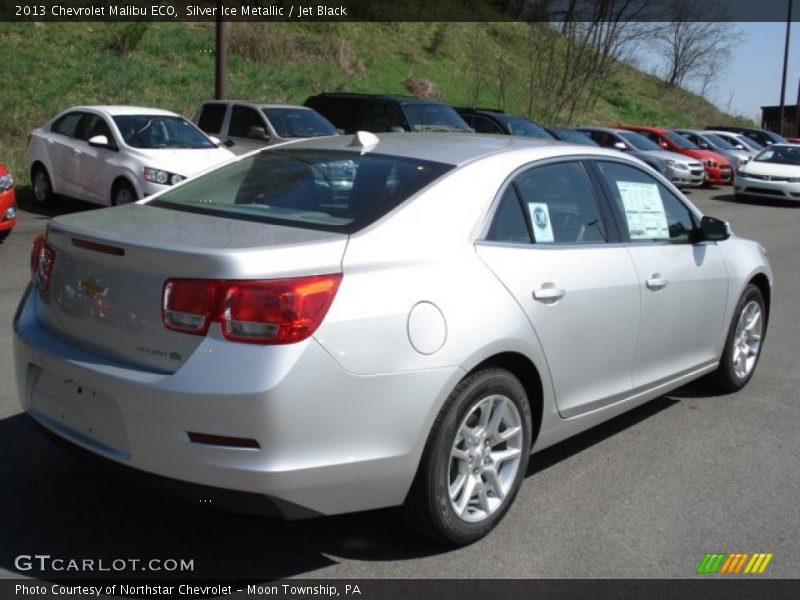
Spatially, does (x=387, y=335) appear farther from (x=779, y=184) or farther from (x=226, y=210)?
(x=779, y=184)

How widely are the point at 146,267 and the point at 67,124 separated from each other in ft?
36.0

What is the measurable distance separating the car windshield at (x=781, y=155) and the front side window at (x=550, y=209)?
64.1 feet

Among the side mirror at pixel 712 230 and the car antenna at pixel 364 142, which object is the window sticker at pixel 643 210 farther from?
the car antenna at pixel 364 142

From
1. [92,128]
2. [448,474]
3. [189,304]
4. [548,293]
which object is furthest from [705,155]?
[189,304]

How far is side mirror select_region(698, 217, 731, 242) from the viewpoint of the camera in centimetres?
518

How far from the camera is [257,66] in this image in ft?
84.8

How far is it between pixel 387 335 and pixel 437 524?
0.80 meters

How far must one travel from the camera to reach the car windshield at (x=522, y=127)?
1895cm

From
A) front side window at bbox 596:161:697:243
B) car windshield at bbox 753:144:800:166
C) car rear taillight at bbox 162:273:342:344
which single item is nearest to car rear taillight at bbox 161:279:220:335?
car rear taillight at bbox 162:273:342:344

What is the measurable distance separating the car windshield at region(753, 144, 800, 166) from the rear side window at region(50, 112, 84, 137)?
53.0 feet

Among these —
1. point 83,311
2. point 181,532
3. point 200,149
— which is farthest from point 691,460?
point 200,149

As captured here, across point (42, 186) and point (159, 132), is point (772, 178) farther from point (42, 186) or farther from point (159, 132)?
point (42, 186)

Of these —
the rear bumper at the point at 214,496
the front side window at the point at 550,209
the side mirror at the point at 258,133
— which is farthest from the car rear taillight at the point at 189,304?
the side mirror at the point at 258,133

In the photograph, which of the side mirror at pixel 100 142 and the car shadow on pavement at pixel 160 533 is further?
the side mirror at pixel 100 142
